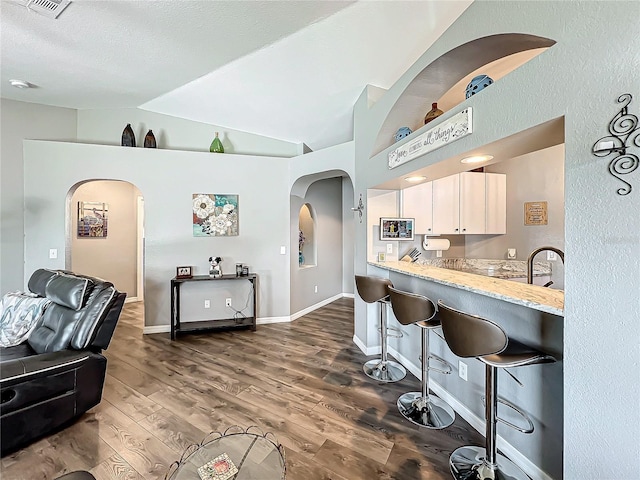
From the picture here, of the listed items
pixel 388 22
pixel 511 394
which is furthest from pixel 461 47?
pixel 511 394

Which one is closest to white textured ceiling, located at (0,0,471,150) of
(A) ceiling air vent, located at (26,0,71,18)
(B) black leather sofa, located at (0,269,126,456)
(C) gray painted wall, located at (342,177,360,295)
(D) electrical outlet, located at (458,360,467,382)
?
(A) ceiling air vent, located at (26,0,71,18)

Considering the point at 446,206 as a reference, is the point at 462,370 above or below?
below

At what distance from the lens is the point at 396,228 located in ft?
11.2

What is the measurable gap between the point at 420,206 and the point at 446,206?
40 cm

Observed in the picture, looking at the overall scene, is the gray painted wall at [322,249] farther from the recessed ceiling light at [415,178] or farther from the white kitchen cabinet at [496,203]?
the white kitchen cabinet at [496,203]

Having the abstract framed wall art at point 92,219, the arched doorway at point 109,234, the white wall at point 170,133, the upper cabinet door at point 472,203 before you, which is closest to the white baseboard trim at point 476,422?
the upper cabinet door at point 472,203

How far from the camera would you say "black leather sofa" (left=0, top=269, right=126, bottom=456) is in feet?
6.02

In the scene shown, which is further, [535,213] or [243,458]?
[535,213]

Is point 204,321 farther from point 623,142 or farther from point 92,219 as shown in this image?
point 623,142

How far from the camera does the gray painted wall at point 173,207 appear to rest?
12.3ft

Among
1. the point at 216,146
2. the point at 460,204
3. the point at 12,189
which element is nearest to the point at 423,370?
the point at 460,204

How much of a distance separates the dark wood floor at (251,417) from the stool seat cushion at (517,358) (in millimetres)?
763

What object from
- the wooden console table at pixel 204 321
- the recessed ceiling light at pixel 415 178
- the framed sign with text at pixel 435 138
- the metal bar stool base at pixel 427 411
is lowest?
the metal bar stool base at pixel 427 411

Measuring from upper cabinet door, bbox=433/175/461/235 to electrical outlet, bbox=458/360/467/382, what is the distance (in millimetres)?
1793
